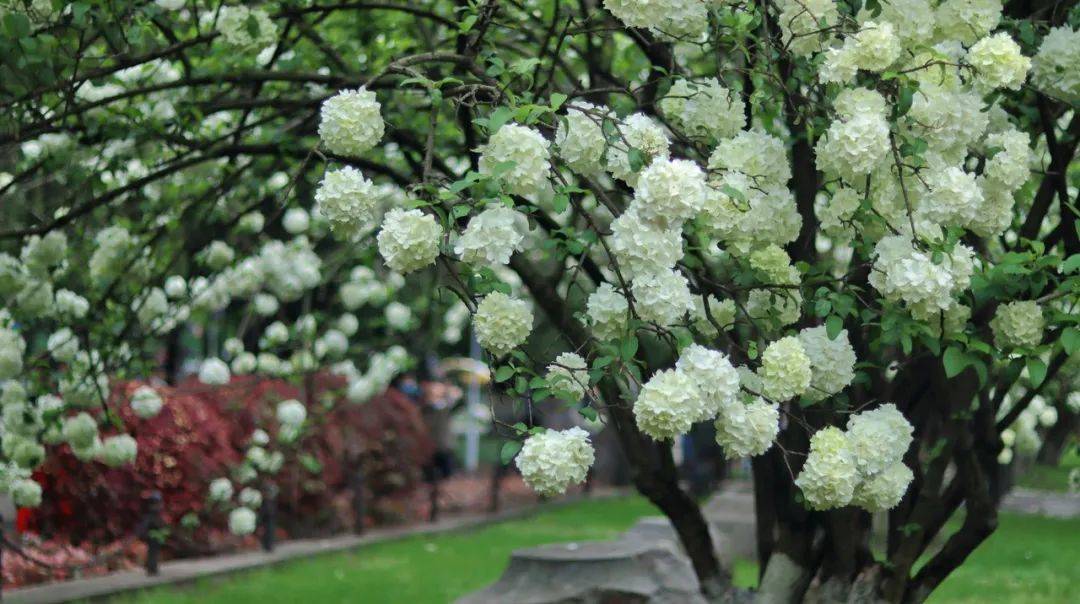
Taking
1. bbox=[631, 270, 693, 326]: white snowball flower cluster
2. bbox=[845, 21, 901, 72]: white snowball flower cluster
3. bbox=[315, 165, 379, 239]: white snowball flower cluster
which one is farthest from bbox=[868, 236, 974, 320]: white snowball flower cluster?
bbox=[315, 165, 379, 239]: white snowball flower cluster

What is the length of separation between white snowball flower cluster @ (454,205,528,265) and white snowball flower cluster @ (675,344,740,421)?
53cm

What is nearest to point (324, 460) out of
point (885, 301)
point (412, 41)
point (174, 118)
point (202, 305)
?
point (202, 305)

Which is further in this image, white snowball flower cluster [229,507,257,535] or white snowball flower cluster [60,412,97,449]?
white snowball flower cluster [229,507,257,535]

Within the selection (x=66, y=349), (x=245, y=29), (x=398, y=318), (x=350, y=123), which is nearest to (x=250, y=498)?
(x=398, y=318)

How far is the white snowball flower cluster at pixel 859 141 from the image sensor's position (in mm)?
3768

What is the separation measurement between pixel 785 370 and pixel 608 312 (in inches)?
19.8

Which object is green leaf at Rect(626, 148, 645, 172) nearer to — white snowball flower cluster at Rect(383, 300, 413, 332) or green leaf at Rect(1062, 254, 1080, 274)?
green leaf at Rect(1062, 254, 1080, 274)

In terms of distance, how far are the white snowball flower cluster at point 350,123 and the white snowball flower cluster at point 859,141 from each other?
1.23 meters

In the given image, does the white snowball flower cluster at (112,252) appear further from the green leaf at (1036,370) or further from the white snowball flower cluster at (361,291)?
the white snowball flower cluster at (361,291)

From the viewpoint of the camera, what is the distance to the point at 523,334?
3543mm

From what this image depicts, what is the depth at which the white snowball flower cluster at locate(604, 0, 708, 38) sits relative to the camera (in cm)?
370

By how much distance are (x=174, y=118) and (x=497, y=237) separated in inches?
158

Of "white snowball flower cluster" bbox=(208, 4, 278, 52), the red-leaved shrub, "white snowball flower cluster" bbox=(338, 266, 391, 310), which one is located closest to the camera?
"white snowball flower cluster" bbox=(208, 4, 278, 52)

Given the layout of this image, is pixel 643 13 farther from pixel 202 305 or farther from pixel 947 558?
pixel 202 305
